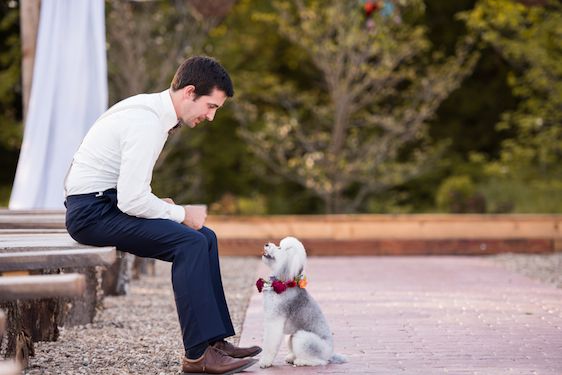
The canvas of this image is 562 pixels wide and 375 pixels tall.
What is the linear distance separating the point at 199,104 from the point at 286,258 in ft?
2.43

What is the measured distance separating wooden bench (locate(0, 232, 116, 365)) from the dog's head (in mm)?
684

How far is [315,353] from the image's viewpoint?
165 inches

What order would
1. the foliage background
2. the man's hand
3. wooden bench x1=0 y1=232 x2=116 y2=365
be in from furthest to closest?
the foliage background → the man's hand → wooden bench x1=0 y1=232 x2=116 y2=365

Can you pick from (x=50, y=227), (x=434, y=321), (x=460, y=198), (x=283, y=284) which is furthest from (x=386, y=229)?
(x=283, y=284)

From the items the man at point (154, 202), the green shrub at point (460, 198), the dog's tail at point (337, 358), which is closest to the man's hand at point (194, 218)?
the man at point (154, 202)

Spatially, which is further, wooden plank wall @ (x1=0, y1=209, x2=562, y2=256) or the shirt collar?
wooden plank wall @ (x1=0, y1=209, x2=562, y2=256)

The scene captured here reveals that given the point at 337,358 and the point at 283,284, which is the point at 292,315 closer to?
the point at 283,284

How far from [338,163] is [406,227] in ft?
8.67

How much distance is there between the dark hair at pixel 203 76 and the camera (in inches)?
158

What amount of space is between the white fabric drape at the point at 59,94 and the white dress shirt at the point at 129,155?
3.38 m

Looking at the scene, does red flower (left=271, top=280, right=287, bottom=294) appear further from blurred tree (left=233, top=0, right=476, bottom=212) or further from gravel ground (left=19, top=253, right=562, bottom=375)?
blurred tree (left=233, top=0, right=476, bottom=212)

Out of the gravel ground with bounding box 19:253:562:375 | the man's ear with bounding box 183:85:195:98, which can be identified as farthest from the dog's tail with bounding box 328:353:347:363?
the man's ear with bounding box 183:85:195:98

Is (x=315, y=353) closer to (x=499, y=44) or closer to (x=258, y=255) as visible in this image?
(x=258, y=255)

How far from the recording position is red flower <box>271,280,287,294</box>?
410 centimetres
